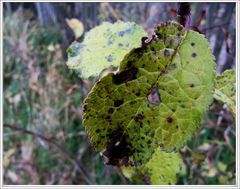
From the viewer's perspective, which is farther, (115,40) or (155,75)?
(115,40)

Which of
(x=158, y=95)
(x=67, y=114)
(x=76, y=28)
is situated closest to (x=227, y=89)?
(x=158, y=95)

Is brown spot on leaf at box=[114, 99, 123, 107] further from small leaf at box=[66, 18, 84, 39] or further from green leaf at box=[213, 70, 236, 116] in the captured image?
small leaf at box=[66, 18, 84, 39]

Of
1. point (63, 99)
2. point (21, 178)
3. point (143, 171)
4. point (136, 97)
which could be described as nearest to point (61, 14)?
point (63, 99)

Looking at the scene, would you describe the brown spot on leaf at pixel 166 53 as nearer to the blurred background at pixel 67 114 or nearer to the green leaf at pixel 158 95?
the green leaf at pixel 158 95

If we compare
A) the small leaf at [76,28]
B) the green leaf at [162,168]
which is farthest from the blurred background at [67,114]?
the green leaf at [162,168]

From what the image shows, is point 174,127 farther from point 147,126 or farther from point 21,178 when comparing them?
point 21,178

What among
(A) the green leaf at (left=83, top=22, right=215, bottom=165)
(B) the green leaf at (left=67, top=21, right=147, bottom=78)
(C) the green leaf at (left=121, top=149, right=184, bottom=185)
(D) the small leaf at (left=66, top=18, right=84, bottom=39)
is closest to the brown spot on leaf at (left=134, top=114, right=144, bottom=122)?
(A) the green leaf at (left=83, top=22, right=215, bottom=165)

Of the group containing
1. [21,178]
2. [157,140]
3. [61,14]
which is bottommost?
[21,178]
